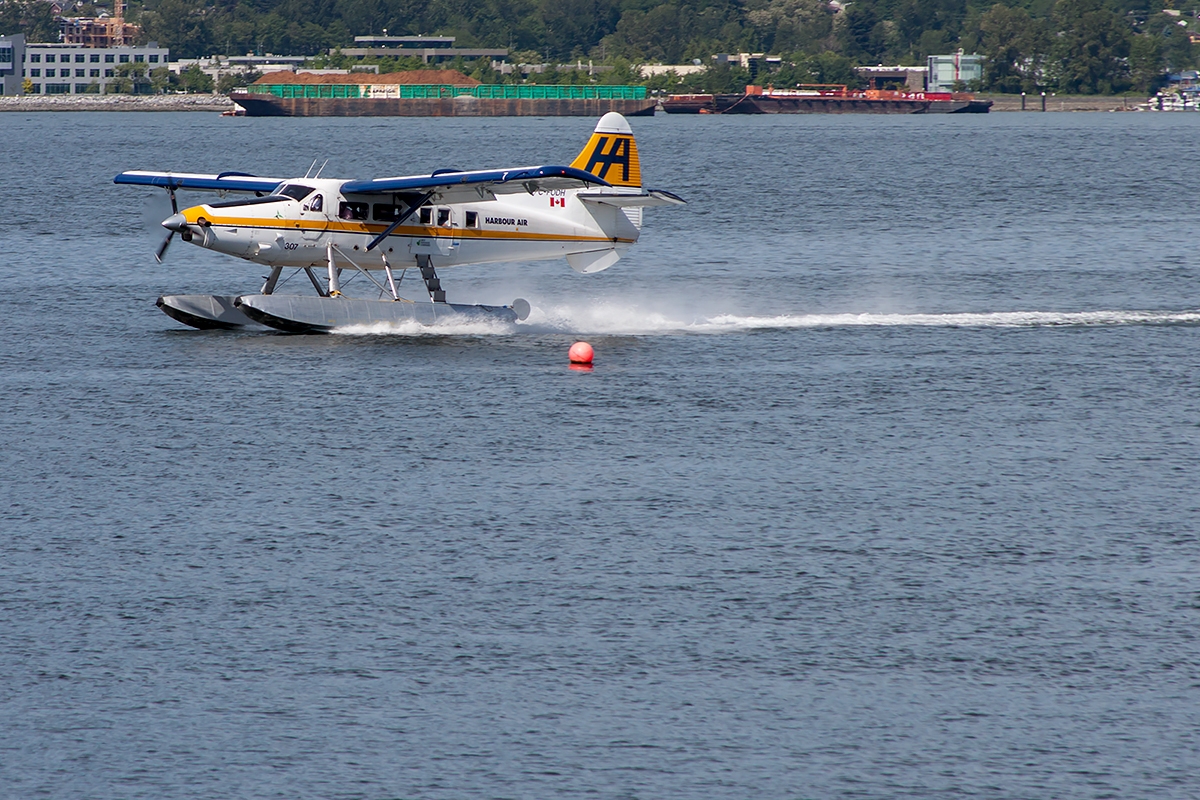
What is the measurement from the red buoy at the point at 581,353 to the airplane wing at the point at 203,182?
6.62 metres

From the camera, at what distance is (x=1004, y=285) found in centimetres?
3556

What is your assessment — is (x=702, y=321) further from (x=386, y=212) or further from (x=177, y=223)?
(x=177, y=223)

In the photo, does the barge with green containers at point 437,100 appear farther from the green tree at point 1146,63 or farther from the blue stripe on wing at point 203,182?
the blue stripe on wing at point 203,182

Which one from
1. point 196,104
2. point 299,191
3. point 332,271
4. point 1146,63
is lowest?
point 332,271

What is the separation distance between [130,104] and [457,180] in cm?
17927

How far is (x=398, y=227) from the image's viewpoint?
26906 mm

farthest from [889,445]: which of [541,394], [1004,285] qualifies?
[1004,285]

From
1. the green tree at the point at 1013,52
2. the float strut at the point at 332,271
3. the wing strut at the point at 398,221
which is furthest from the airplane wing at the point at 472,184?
the green tree at the point at 1013,52

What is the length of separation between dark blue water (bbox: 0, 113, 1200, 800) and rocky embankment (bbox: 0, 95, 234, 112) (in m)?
164

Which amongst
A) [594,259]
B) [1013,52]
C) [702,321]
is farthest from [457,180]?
[1013,52]

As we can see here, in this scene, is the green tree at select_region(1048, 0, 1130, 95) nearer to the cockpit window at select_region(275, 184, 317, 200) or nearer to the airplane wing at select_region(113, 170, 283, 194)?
the airplane wing at select_region(113, 170, 283, 194)

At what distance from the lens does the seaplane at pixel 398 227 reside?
2550 cm

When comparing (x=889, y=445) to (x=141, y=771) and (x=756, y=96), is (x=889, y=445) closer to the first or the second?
(x=141, y=771)

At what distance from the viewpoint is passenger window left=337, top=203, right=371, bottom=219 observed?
86.5 ft
